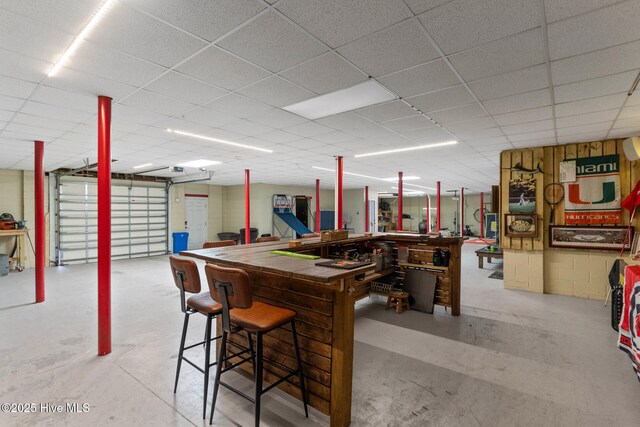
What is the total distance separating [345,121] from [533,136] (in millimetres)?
3412

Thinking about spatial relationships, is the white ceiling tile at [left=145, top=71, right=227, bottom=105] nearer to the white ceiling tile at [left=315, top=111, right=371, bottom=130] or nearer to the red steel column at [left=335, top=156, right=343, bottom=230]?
the white ceiling tile at [left=315, top=111, right=371, bottom=130]

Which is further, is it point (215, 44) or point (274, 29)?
point (215, 44)

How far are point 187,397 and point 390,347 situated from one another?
223 cm

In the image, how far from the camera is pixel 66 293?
19.4ft

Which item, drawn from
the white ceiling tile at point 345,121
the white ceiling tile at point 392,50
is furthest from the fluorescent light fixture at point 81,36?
the white ceiling tile at point 345,121

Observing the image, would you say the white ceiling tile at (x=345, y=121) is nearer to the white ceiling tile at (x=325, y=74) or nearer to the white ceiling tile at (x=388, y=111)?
the white ceiling tile at (x=388, y=111)

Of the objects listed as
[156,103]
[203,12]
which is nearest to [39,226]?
[156,103]

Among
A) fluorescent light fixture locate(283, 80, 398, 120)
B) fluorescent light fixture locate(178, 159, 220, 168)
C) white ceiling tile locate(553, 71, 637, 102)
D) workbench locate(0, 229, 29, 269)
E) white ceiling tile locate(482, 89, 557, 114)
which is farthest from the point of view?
workbench locate(0, 229, 29, 269)

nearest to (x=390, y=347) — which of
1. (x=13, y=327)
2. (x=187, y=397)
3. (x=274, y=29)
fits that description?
(x=187, y=397)

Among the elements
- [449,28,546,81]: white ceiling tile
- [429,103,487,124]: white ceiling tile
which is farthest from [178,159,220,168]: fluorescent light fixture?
[449,28,546,81]: white ceiling tile

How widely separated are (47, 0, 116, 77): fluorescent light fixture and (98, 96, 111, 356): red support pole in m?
0.66

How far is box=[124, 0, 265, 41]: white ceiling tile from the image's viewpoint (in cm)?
193

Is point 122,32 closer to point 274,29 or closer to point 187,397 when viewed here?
point 274,29

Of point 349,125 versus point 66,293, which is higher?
point 349,125
